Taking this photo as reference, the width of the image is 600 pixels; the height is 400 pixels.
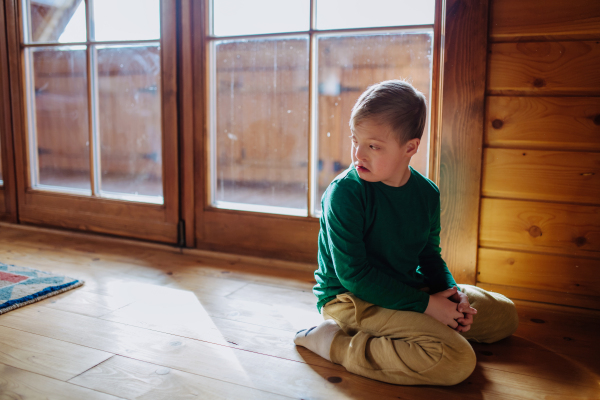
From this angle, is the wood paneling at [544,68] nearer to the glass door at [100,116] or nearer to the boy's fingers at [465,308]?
the boy's fingers at [465,308]

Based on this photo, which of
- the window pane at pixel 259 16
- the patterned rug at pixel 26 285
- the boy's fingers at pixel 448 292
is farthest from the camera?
the window pane at pixel 259 16

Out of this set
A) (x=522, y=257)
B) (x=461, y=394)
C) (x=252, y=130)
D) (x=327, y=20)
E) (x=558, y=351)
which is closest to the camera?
(x=461, y=394)

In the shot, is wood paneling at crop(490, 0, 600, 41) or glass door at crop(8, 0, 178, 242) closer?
wood paneling at crop(490, 0, 600, 41)

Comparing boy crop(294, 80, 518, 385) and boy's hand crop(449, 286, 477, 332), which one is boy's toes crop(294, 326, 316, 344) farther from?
boy's hand crop(449, 286, 477, 332)

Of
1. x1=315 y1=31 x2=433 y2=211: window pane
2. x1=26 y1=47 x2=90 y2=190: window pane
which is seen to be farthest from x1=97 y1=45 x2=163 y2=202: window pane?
x1=315 y1=31 x2=433 y2=211: window pane

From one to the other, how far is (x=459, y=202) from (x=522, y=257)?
240 mm

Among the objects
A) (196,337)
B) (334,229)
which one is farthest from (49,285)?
(334,229)

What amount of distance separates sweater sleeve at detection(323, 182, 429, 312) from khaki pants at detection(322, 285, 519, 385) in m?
0.03

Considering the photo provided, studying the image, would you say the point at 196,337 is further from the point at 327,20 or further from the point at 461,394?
the point at 327,20

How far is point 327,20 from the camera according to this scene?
1621 mm

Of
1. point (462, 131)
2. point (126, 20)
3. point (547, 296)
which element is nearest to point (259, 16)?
point (126, 20)

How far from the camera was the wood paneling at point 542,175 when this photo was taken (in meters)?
1.33

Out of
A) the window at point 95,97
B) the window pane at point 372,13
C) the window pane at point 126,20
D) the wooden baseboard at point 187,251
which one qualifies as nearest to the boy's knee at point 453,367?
the wooden baseboard at point 187,251

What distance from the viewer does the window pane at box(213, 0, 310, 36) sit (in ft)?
5.46
